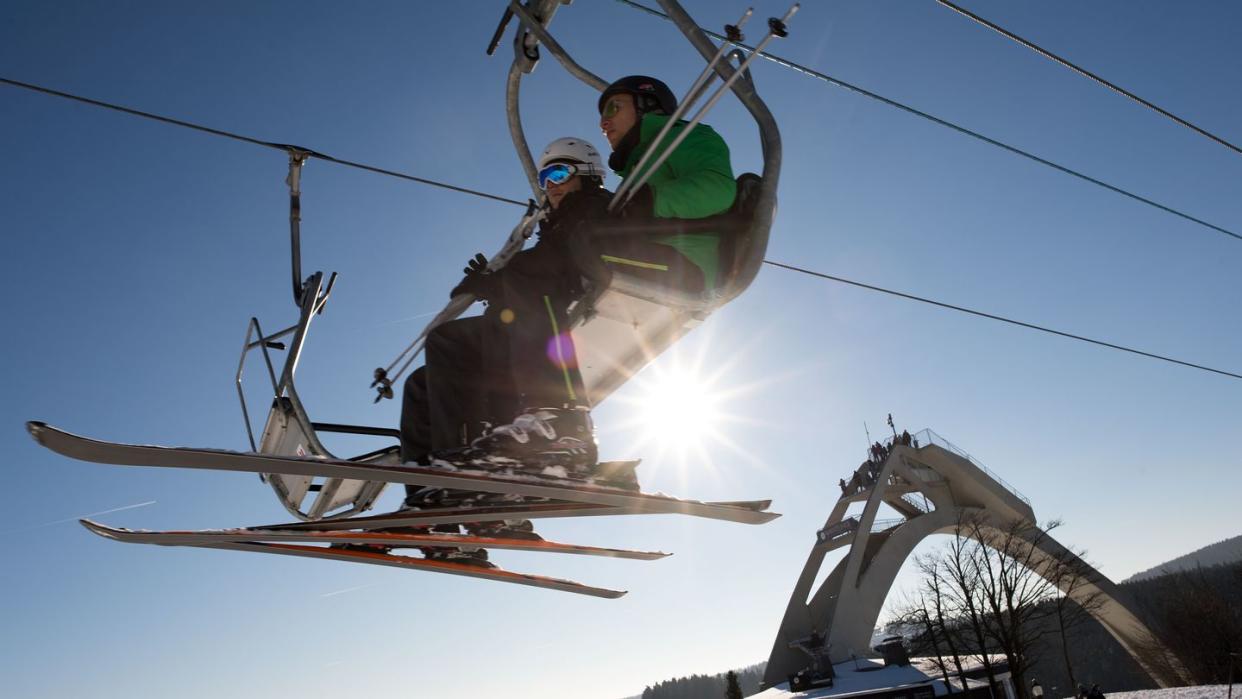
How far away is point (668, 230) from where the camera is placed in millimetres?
3459

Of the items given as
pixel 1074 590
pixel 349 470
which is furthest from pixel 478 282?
pixel 1074 590

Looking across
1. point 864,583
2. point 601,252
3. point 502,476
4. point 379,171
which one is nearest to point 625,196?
point 601,252

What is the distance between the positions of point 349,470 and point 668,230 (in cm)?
185

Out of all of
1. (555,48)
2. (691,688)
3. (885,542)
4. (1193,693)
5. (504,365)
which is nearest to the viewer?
(504,365)

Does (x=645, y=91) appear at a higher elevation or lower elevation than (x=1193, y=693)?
higher

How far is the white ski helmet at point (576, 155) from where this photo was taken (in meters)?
4.09

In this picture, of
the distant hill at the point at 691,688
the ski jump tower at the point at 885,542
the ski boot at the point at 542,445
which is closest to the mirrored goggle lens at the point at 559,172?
the ski boot at the point at 542,445

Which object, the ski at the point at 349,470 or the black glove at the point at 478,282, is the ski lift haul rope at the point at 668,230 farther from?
the ski at the point at 349,470

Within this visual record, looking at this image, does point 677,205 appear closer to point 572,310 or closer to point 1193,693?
point 572,310

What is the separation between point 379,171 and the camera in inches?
230

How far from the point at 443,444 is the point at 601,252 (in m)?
→ 1.31

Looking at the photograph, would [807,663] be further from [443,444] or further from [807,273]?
[443,444]

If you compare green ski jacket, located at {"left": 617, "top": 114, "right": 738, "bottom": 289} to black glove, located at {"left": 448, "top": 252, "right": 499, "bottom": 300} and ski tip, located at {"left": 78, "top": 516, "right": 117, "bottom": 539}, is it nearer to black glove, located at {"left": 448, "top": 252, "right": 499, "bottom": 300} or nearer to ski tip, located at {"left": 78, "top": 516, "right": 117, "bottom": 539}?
black glove, located at {"left": 448, "top": 252, "right": 499, "bottom": 300}

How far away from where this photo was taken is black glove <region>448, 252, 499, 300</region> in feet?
12.3
